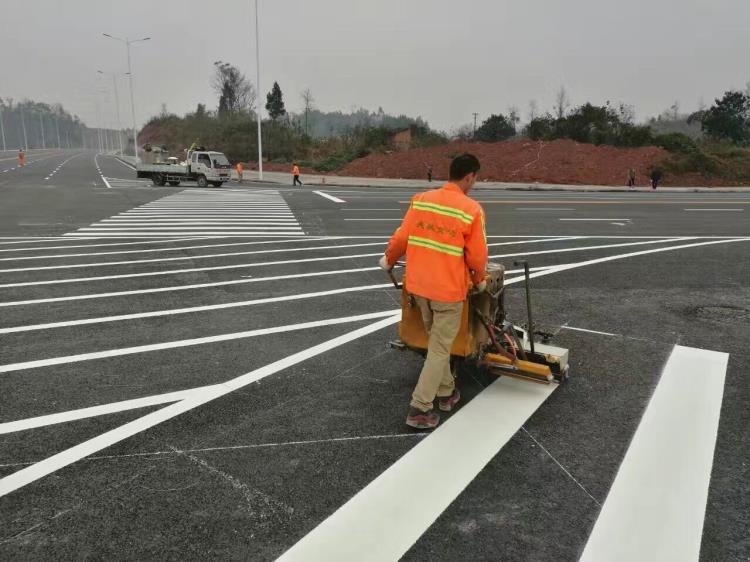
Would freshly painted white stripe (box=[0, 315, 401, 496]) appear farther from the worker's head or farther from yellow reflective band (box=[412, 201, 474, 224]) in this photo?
the worker's head

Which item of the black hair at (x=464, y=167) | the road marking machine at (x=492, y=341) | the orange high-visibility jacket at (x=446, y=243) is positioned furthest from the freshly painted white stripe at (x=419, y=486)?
the black hair at (x=464, y=167)

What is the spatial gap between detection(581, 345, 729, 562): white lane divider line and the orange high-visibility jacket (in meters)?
1.59

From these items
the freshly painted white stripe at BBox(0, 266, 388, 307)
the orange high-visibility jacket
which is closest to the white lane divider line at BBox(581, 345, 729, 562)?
the orange high-visibility jacket

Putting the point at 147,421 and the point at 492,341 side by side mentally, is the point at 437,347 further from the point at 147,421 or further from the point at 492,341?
the point at 147,421

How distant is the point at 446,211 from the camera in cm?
383

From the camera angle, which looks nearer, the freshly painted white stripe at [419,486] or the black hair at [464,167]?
the freshly painted white stripe at [419,486]

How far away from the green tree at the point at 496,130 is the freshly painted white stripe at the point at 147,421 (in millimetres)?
55290

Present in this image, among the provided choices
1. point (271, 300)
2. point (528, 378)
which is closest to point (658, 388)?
point (528, 378)

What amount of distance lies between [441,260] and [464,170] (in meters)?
0.67

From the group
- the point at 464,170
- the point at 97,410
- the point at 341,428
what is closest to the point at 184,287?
the point at 97,410

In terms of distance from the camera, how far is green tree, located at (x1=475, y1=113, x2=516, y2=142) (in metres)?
57.5

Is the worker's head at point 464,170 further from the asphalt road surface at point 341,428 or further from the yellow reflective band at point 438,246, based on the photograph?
the asphalt road surface at point 341,428

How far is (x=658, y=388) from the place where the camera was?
188 inches

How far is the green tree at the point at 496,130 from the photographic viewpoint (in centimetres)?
5750
